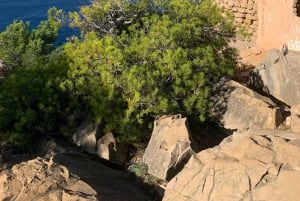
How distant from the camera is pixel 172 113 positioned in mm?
10117

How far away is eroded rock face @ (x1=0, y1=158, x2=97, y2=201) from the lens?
630cm

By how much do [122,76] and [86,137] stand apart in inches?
53.4

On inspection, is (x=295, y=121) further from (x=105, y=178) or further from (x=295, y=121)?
(x=105, y=178)

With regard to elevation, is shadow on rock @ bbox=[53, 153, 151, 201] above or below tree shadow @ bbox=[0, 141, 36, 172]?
above

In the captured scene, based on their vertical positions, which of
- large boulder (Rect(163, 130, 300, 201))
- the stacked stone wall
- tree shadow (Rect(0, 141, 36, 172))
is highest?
the stacked stone wall

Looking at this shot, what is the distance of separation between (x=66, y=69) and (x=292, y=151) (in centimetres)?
531

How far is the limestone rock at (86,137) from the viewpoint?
9719 millimetres

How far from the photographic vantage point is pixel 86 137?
9875mm

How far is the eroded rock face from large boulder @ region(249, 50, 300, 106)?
6076 mm

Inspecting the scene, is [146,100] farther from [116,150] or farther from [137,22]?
[137,22]

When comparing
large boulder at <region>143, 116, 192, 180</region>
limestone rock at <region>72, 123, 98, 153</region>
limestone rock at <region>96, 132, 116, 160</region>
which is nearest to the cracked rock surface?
large boulder at <region>143, 116, 192, 180</region>

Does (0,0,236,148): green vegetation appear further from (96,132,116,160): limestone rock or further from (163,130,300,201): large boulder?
(163,130,300,201): large boulder

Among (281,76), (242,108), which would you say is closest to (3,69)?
(242,108)

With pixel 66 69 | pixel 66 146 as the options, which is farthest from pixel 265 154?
pixel 66 69
